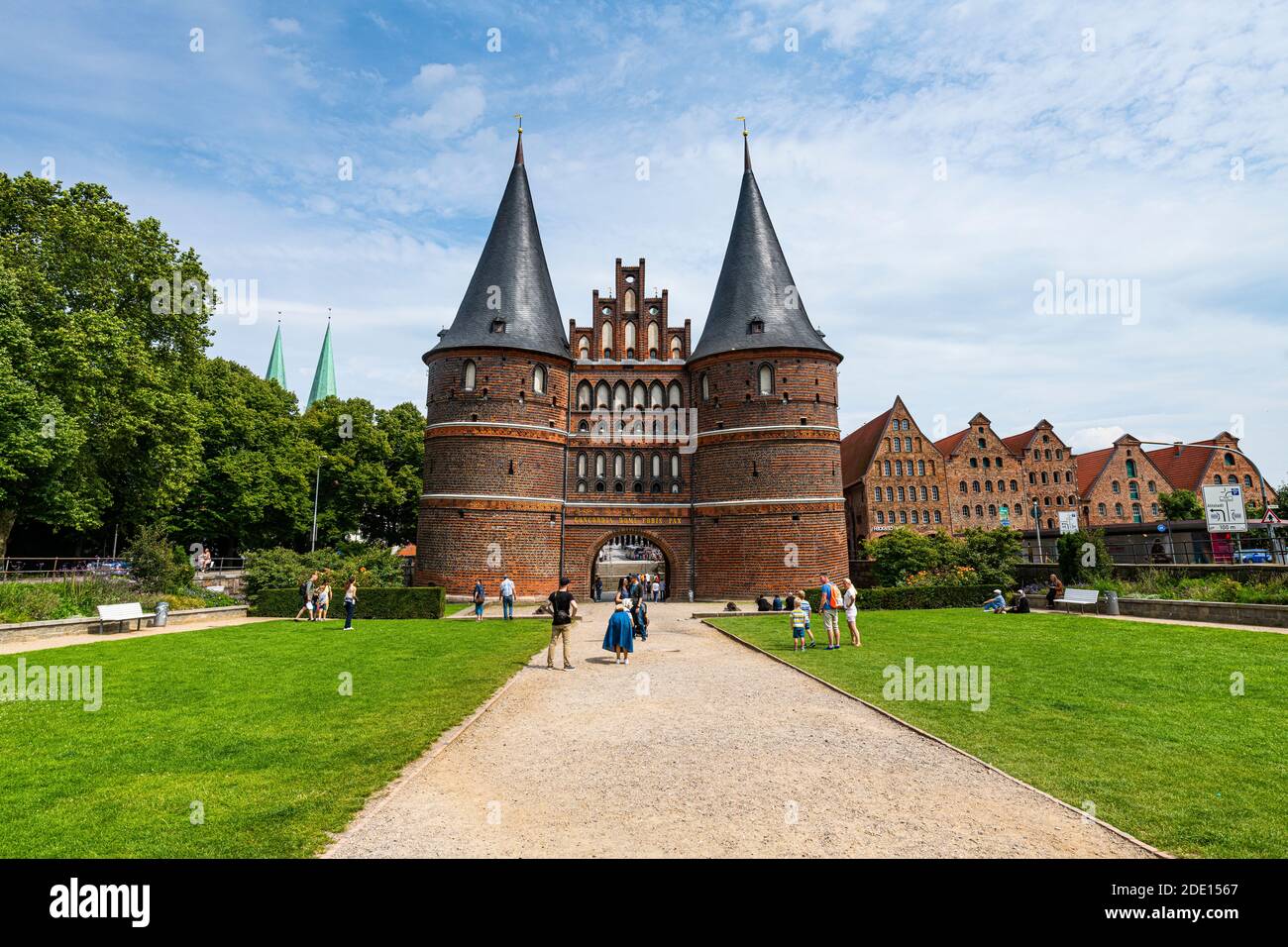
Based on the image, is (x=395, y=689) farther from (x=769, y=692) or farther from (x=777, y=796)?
(x=777, y=796)

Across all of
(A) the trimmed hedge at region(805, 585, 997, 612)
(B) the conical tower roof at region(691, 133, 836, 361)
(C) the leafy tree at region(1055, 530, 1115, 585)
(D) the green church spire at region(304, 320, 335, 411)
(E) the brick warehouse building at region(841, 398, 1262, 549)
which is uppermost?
(D) the green church spire at region(304, 320, 335, 411)

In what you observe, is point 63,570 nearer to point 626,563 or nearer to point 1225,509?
point 626,563

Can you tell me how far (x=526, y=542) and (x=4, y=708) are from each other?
22598 mm

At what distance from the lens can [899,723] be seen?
27.6 feet

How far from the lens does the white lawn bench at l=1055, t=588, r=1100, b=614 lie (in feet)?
70.7

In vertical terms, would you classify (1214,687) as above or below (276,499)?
below

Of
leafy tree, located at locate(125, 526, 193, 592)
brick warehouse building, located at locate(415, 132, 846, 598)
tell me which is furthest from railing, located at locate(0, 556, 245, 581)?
brick warehouse building, located at locate(415, 132, 846, 598)

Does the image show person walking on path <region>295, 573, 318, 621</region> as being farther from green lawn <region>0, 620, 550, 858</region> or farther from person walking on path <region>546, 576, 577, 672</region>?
person walking on path <region>546, 576, 577, 672</region>

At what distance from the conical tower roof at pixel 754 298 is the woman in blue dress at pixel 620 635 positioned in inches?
843

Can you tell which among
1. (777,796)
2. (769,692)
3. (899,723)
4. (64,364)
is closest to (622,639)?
(769,692)

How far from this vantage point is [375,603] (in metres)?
24.3

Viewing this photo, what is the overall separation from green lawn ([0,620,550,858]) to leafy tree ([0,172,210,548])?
45.3ft

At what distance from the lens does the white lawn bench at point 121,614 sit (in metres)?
18.4
